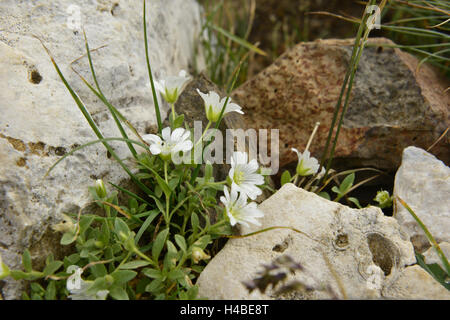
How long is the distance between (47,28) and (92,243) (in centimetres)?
99

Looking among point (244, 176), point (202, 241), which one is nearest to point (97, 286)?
point (202, 241)

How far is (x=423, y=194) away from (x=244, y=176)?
2.96ft

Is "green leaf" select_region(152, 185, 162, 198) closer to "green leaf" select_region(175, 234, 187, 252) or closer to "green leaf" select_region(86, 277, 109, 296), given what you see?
"green leaf" select_region(175, 234, 187, 252)

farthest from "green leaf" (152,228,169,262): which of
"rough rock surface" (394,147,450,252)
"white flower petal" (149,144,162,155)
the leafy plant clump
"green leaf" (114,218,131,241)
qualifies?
"rough rock surface" (394,147,450,252)

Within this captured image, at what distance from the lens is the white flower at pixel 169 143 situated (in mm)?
1530

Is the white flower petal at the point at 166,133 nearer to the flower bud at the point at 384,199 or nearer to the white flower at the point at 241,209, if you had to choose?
the white flower at the point at 241,209

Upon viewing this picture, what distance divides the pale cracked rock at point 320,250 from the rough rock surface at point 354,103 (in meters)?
0.62

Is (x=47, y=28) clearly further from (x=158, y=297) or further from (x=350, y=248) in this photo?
(x=350, y=248)

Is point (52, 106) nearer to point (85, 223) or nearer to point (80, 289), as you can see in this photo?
point (85, 223)

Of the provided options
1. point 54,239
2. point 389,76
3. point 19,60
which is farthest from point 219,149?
point 389,76

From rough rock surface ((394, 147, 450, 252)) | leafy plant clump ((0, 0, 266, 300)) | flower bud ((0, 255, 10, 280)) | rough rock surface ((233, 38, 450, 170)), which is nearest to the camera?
flower bud ((0, 255, 10, 280))

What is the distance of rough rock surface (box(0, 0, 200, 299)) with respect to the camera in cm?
147

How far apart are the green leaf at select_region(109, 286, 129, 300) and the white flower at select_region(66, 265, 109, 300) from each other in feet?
0.09

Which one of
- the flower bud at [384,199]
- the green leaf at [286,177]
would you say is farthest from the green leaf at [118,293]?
the flower bud at [384,199]
